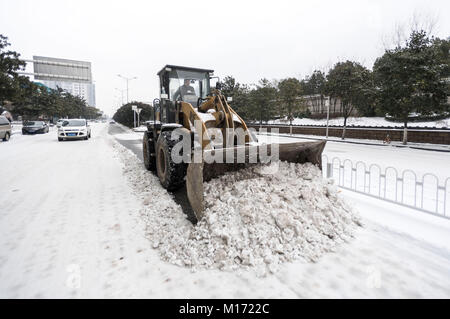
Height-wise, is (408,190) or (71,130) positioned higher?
(71,130)

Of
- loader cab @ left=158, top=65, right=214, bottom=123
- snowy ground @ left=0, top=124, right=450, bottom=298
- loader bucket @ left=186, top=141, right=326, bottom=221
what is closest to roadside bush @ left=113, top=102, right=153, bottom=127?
loader cab @ left=158, top=65, right=214, bottom=123

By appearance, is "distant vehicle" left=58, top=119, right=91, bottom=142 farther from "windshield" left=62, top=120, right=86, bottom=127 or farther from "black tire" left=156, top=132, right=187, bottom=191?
"black tire" left=156, top=132, right=187, bottom=191

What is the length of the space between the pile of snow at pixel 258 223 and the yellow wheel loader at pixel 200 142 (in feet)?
0.72

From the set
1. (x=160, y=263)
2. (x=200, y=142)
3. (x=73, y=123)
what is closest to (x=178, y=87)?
(x=200, y=142)

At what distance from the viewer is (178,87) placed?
6242 millimetres

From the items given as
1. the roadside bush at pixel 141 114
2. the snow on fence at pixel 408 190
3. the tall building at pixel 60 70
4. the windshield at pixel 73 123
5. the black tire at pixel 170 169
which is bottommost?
the snow on fence at pixel 408 190

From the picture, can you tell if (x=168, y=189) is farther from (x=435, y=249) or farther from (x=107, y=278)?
(x=435, y=249)

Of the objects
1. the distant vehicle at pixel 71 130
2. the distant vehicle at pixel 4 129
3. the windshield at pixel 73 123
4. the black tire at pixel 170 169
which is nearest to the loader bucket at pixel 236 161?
the black tire at pixel 170 169

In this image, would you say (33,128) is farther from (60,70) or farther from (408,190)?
(408,190)

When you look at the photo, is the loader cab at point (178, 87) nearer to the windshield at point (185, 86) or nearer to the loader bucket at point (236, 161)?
the windshield at point (185, 86)

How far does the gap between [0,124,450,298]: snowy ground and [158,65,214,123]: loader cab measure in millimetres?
2594

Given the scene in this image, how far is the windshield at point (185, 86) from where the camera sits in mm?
6211

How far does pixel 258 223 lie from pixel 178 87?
4.30 m

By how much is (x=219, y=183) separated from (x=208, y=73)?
383cm
